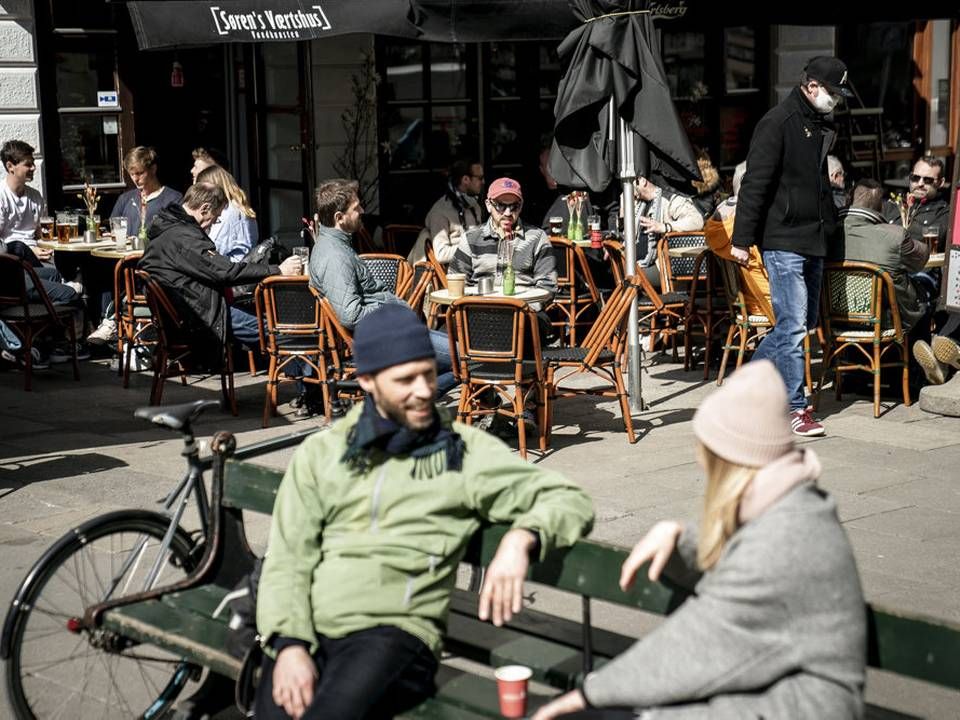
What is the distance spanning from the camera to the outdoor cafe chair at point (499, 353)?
8.05 metres

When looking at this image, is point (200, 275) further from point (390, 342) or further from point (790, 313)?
point (390, 342)

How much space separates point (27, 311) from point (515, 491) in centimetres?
758

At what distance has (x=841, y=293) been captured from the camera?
9.21m

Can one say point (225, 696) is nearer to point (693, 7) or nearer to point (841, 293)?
point (841, 293)

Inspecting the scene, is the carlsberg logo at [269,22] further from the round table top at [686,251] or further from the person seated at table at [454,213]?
the round table top at [686,251]

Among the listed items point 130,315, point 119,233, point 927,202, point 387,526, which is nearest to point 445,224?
point 119,233

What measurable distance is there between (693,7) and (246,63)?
4.74 m

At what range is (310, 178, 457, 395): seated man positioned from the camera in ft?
28.1

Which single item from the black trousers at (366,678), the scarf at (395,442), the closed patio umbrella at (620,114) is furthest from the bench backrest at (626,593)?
the closed patio umbrella at (620,114)

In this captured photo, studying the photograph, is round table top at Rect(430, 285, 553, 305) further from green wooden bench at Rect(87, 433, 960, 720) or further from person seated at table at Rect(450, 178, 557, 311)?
green wooden bench at Rect(87, 433, 960, 720)

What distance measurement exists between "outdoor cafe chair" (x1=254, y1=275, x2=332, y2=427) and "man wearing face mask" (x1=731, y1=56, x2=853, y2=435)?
8.38 feet

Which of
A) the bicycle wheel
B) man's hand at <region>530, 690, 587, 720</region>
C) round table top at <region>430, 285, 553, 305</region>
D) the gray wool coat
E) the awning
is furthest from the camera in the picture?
the awning

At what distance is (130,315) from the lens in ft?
35.0

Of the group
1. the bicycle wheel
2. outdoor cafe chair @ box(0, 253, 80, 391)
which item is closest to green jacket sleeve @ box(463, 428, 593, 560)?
the bicycle wheel
